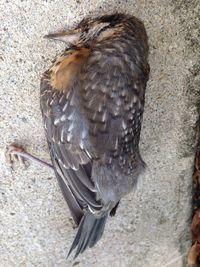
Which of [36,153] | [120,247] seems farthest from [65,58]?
[120,247]

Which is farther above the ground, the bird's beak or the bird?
the bird's beak

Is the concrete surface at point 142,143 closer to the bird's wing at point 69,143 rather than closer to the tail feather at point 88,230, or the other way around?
the bird's wing at point 69,143

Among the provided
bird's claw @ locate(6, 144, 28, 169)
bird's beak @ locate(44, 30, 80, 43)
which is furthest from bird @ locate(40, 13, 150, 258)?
bird's claw @ locate(6, 144, 28, 169)

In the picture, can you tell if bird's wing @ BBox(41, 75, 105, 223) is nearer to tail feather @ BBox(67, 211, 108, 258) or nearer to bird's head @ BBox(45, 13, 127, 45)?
tail feather @ BBox(67, 211, 108, 258)

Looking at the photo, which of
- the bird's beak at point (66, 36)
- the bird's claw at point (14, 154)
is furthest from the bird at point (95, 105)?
the bird's claw at point (14, 154)

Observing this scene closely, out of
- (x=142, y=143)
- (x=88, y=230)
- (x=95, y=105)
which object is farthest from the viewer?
(x=142, y=143)

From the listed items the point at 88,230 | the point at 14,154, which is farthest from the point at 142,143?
the point at 14,154

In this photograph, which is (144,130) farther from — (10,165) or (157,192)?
(10,165)

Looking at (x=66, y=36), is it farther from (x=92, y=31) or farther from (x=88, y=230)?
(x=88, y=230)
